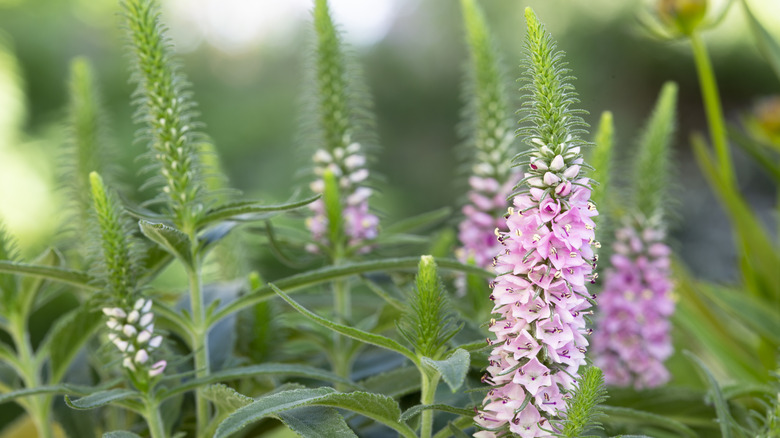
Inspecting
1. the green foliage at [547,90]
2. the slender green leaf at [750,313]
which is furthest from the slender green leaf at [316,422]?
the slender green leaf at [750,313]

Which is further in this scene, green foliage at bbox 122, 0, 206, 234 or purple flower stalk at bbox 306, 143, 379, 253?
purple flower stalk at bbox 306, 143, 379, 253

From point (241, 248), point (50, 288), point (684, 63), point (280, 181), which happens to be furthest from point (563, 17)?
point (50, 288)

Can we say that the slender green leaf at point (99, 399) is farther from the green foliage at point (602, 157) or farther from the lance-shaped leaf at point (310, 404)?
the green foliage at point (602, 157)

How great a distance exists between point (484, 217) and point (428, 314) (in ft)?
1.15

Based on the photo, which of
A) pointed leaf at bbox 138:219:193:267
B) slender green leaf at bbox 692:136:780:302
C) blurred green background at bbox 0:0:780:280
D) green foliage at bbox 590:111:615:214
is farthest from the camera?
blurred green background at bbox 0:0:780:280

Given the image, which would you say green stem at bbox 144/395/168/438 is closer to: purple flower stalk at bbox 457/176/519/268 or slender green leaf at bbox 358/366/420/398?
slender green leaf at bbox 358/366/420/398

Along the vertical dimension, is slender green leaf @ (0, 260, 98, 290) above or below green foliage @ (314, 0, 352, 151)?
below

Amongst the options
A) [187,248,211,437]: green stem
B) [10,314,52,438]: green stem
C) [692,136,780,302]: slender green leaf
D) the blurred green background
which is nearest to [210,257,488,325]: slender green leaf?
[187,248,211,437]: green stem

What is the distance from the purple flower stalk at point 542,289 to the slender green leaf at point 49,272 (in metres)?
0.34

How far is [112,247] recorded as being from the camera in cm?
54

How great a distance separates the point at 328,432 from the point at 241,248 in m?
0.58

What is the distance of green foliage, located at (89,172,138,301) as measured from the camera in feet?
1.75

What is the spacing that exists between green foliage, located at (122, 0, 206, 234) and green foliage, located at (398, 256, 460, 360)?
206 mm

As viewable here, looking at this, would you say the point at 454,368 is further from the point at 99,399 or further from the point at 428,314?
the point at 99,399
